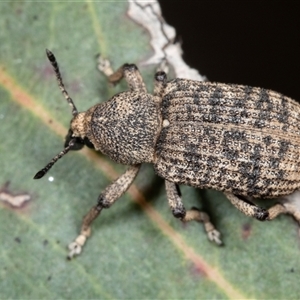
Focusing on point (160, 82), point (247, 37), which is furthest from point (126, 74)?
point (247, 37)

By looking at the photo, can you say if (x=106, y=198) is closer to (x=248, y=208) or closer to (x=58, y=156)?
(x=58, y=156)

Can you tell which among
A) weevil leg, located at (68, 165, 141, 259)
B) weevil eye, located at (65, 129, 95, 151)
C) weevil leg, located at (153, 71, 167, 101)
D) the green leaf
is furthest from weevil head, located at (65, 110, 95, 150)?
weevil leg, located at (153, 71, 167, 101)

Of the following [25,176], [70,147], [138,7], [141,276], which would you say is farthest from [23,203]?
[138,7]

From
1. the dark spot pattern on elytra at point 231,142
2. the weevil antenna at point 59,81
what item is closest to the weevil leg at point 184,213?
the dark spot pattern on elytra at point 231,142

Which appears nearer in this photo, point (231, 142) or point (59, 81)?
point (231, 142)

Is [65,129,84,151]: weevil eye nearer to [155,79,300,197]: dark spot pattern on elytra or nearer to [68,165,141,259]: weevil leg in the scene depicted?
[68,165,141,259]: weevil leg

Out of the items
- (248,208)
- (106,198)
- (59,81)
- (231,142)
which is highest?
(59,81)

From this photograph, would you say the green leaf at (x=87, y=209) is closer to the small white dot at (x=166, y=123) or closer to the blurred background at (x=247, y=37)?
the small white dot at (x=166, y=123)
